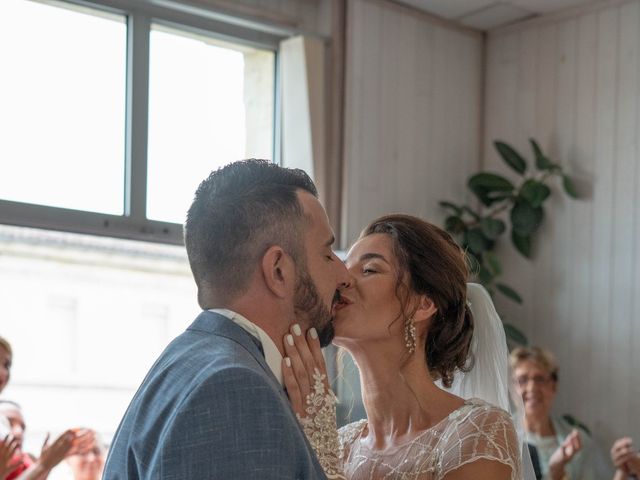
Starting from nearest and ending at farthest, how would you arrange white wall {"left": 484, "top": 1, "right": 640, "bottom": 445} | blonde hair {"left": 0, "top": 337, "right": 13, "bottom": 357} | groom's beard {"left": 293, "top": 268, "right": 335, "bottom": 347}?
1. groom's beard {"left": 293, "top": 268, "right": 335, "bottom": 347}
2. blonde hair {"left": 0, "top": 337, "right": 13, "bottom": 357}
3. white wall {"left": 484, "top": 1, "right": 640, "bottom": 445}

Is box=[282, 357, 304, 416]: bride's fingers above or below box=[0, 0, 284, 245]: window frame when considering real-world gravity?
below

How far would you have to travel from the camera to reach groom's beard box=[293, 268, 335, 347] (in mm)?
1955

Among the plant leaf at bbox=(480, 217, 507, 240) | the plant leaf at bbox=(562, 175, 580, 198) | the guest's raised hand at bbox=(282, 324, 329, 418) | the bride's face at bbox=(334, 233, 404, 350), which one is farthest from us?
the plant leaf at bbox=(480, 217, 507, 240)

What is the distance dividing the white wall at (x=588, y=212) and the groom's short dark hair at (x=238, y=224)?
13.3ft

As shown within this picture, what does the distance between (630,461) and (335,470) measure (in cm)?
293

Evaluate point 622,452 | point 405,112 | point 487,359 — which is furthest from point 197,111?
point 487,359

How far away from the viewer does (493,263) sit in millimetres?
5895

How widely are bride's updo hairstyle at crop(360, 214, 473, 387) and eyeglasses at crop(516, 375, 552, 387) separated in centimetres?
240

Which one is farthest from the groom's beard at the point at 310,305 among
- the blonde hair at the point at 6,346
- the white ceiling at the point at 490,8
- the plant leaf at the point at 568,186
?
the white ceiling at the point at 490,8

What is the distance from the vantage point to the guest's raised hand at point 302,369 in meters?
2.06

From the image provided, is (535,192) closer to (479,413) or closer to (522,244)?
(522,244)

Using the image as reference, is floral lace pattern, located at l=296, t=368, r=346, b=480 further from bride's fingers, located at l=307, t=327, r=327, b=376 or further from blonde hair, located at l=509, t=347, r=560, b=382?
blonde hair, located at l=509, t=347, r=560, b=382

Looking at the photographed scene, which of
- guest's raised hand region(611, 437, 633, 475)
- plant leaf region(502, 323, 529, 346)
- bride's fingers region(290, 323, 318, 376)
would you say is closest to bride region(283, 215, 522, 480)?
bride's fingers region(290, 323, 318, 376)

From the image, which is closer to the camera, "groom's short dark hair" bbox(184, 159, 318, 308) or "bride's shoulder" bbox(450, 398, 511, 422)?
"groom's short dark hair" bbox(184, 159, 318, 308)
